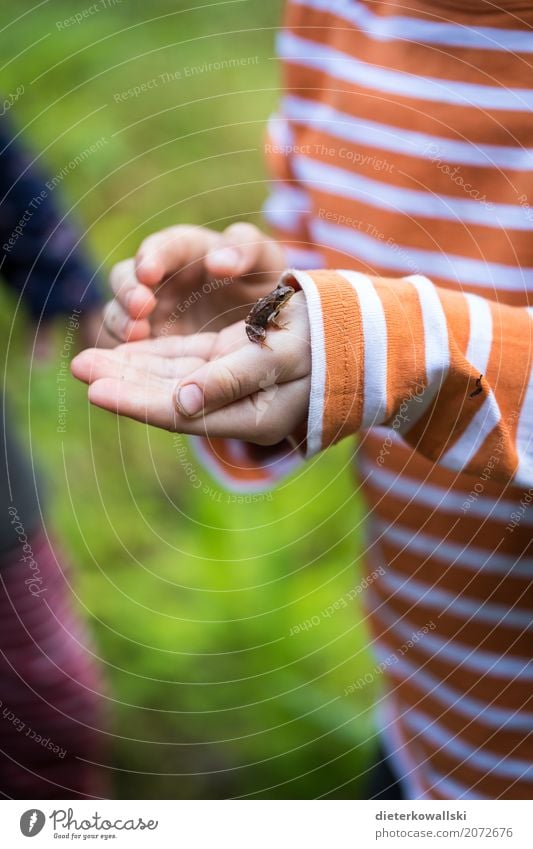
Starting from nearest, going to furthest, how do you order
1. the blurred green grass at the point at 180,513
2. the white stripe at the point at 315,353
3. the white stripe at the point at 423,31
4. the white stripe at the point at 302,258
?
the white stripe at the point at 315,353 < the white stripe at the point at 423,31 < the white stripe at the point at 302,258 < the blurred green grass at the point at 180,513

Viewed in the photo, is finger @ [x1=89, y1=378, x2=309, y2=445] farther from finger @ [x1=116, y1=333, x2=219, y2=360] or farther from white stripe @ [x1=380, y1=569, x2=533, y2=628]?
white stripe @ [x1=380, y1=569, x2=533, y2=628]

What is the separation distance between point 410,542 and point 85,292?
35cm

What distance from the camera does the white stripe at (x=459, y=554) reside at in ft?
1.74

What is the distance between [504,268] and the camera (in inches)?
20.0

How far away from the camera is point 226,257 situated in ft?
1.72

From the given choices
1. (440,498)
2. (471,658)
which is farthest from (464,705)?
(440,498)

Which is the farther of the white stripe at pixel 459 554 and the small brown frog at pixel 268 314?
the white stripe at pixel 459 554

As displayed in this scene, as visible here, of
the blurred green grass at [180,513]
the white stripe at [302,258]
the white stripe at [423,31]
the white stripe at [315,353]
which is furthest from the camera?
the blurred green grass at [180,513]

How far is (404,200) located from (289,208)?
11cm

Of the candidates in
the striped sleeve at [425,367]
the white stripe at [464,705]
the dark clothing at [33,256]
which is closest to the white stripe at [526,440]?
the striped sleeve at [425,367]

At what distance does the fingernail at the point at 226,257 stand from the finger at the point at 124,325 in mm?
65
